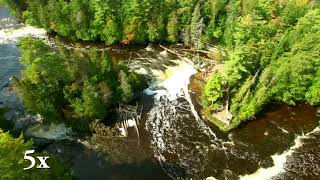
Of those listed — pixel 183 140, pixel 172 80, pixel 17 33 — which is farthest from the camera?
pixel 17 33

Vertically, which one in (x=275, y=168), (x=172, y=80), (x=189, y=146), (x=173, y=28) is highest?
(x=173, y=28)

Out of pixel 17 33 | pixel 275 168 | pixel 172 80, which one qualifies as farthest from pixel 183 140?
pixel 17 33

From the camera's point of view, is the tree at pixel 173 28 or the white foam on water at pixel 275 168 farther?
the tree at pixel 173 28

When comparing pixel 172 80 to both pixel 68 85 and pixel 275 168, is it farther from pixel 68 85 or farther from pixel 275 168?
pixel 275 168

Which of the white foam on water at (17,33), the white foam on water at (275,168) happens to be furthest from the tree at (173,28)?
the white foam on water at (275,168)

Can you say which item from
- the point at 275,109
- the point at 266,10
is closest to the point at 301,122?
the point at 275,109

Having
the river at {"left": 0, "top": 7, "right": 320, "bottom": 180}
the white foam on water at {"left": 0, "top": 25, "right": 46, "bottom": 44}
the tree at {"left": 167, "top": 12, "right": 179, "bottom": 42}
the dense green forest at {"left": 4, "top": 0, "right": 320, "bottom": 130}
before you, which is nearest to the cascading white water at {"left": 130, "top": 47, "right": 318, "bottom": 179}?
the river at {"left": 0, "top": 7, "right": 320, "bottom": 180}

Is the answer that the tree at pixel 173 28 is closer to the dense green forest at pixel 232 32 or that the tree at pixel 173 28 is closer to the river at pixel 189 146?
the dense green forest at pixel 232 32
